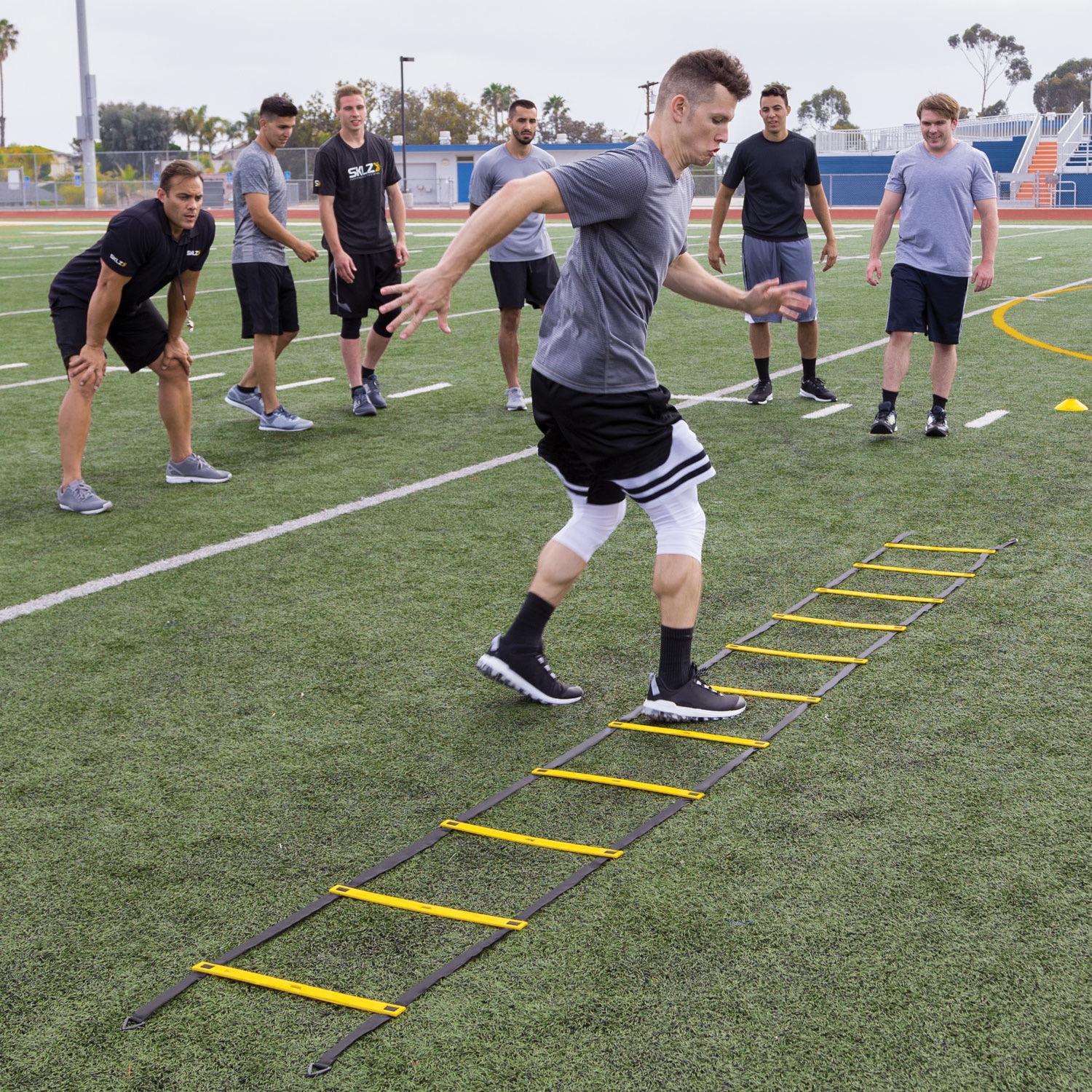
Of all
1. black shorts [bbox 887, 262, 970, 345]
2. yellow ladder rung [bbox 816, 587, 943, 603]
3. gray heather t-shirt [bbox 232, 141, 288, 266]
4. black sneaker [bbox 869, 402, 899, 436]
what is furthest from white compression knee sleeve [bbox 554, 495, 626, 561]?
gray heather t-shirt [bbox 232, 141, 288, 266]

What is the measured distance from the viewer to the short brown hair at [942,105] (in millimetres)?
7387

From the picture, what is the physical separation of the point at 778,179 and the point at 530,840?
6.83m

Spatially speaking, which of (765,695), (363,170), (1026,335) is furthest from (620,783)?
(1026,335)

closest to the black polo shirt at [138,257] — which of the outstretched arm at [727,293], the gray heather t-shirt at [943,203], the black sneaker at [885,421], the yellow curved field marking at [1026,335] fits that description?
the outstretched arm at [727,293]

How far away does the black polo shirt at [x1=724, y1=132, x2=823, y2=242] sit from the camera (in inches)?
355

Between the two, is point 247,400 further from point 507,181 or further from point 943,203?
point 943,203

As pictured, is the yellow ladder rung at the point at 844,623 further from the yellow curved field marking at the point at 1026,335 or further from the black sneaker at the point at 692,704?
the yellow curved field marking at the point at 1026,335

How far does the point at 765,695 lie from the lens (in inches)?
165

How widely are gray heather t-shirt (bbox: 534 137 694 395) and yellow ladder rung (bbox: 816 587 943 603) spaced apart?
1.68 m

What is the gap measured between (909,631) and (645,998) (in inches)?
97.8

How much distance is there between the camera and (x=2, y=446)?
326 inches

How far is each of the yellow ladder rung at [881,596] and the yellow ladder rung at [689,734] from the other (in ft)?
4.76

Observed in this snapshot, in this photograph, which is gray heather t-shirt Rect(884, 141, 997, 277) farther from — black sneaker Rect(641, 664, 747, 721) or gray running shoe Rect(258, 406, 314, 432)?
black sneaker Rect(641, 664, 747, 721)

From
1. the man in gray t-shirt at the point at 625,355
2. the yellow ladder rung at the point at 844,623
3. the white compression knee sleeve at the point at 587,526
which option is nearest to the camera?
the man in gray t-shirt at the point at 625,355
